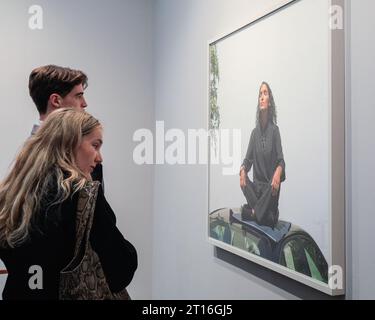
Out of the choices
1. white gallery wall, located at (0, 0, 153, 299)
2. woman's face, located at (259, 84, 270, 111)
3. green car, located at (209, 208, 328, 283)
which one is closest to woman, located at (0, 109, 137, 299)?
green car, located at (209, 208, 328, 283)

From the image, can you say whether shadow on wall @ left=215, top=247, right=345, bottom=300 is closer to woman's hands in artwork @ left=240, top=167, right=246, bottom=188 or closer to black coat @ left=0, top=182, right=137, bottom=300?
woman's hands in artwork @ left=240, top=167, right=246, bottom=188

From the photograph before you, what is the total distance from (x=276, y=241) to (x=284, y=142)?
→ 0.27m

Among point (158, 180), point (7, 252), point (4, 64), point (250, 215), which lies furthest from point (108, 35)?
point (7, 252)

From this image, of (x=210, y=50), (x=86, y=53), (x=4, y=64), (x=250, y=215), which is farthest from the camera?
(x=86, y=53)

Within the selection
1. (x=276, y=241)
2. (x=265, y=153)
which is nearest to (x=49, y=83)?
(x=265, y=153)

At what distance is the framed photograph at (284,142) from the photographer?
96 cm

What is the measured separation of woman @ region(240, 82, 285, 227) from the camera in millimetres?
1168

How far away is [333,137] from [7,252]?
2.61ft

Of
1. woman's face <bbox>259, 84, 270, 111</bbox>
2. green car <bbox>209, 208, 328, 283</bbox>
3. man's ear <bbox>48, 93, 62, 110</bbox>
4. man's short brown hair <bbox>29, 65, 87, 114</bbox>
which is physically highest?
man's short brown hair <bbox>29, 65, 87, 114</bbox>

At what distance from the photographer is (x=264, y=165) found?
123 cm

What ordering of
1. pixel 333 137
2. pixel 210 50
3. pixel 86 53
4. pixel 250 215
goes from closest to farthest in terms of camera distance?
1. pixel 333 137
2. pixel 250 215
3. pixel 210 50
4. pixel 86 53

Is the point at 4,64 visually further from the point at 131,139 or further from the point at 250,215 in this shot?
the point at 250,215

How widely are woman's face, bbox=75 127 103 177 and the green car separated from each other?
517 millimetres
